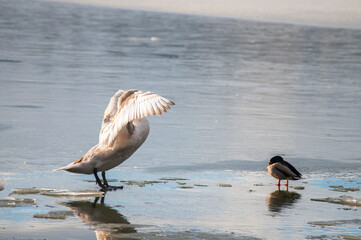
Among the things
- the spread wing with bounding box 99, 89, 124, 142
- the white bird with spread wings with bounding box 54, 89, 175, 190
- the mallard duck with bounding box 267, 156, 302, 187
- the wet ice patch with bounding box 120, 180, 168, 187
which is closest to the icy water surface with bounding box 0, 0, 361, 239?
the wet ice patch with bounding box 120, 180, 168, 187

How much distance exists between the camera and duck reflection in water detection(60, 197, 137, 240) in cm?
669

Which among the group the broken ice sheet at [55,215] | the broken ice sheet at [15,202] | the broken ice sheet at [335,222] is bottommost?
the broken ice sheet at [55,215]

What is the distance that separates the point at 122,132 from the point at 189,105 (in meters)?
8.13

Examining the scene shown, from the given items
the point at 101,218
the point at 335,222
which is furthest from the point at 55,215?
the point at 335,222

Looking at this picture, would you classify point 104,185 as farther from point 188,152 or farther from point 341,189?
point 341,189

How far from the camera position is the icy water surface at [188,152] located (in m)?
7.12

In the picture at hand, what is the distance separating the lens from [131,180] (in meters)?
9.13

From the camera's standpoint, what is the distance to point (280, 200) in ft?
27.5

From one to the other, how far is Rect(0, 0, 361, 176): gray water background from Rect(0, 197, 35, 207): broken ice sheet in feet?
5.34

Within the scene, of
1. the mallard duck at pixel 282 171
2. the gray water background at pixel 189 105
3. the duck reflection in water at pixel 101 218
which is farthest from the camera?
the gray water background at pixel 189 105

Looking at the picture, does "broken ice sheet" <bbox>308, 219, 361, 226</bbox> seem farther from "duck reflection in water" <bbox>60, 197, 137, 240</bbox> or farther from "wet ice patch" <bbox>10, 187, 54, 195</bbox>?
"wet ice patch" <bbox>10, 187, 54, 195</bbox>

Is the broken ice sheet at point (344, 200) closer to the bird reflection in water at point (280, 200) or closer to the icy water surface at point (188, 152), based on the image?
the icy water surface at point (188, 152)

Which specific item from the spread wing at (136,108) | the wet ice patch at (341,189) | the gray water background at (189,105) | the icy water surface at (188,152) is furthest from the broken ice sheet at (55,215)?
the wet ice patch at (341,189)

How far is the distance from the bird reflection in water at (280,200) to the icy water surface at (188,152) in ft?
0.08
